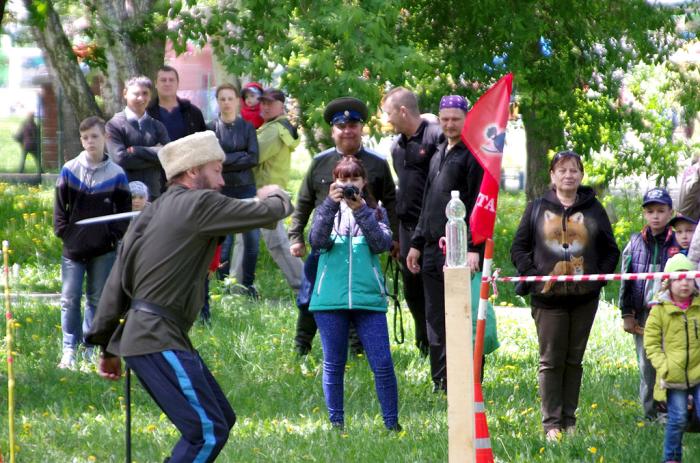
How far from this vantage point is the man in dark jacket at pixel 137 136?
1062 centimetres

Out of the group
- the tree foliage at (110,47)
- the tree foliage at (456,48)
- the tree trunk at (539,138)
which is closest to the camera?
the tree foliage at (456,48)

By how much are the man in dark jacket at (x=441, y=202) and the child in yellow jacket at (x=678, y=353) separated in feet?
4.87

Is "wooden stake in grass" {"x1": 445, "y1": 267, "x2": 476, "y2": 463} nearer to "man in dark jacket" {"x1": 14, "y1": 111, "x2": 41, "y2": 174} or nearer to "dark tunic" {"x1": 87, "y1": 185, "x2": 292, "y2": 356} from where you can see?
"dark tunic" {"x1": 87, "y1": 185, "x2": 292, "y2": 356}

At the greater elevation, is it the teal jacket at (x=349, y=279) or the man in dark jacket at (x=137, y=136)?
the man in dark jacket at (x=137, y=136)

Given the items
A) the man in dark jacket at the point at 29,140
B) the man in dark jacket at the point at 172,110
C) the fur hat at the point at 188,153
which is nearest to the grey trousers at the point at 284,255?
the man in dark jacket at the point at 172,110

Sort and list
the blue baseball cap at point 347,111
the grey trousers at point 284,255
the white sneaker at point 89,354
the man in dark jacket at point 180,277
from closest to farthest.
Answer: the man in dark jacket at point 180,277 < the blue baseball cap at point 347,111 < the white sneaker at point 89,354 < the grey trousers at point 284,255

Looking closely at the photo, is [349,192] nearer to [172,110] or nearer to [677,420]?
[677,420]

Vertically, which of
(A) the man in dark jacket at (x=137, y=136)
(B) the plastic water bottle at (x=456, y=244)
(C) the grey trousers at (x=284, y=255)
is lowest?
(C) the grey trousers at (x=284, y=255)

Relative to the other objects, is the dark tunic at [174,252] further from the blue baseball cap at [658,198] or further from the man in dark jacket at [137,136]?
the man in dark jacket at [137,136]

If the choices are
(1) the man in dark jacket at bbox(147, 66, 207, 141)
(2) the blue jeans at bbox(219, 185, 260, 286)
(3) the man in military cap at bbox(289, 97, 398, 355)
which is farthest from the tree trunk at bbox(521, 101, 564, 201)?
(3) the man in military cap at bbox(289, 97, 398, 355)

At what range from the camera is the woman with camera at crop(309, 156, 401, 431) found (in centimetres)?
746

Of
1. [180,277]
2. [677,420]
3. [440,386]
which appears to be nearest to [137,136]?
[440,386]

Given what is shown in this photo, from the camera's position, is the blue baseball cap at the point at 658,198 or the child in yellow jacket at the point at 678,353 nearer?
the child in yellow jacket at the point at 678,353

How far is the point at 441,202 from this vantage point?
8273 millimetres
